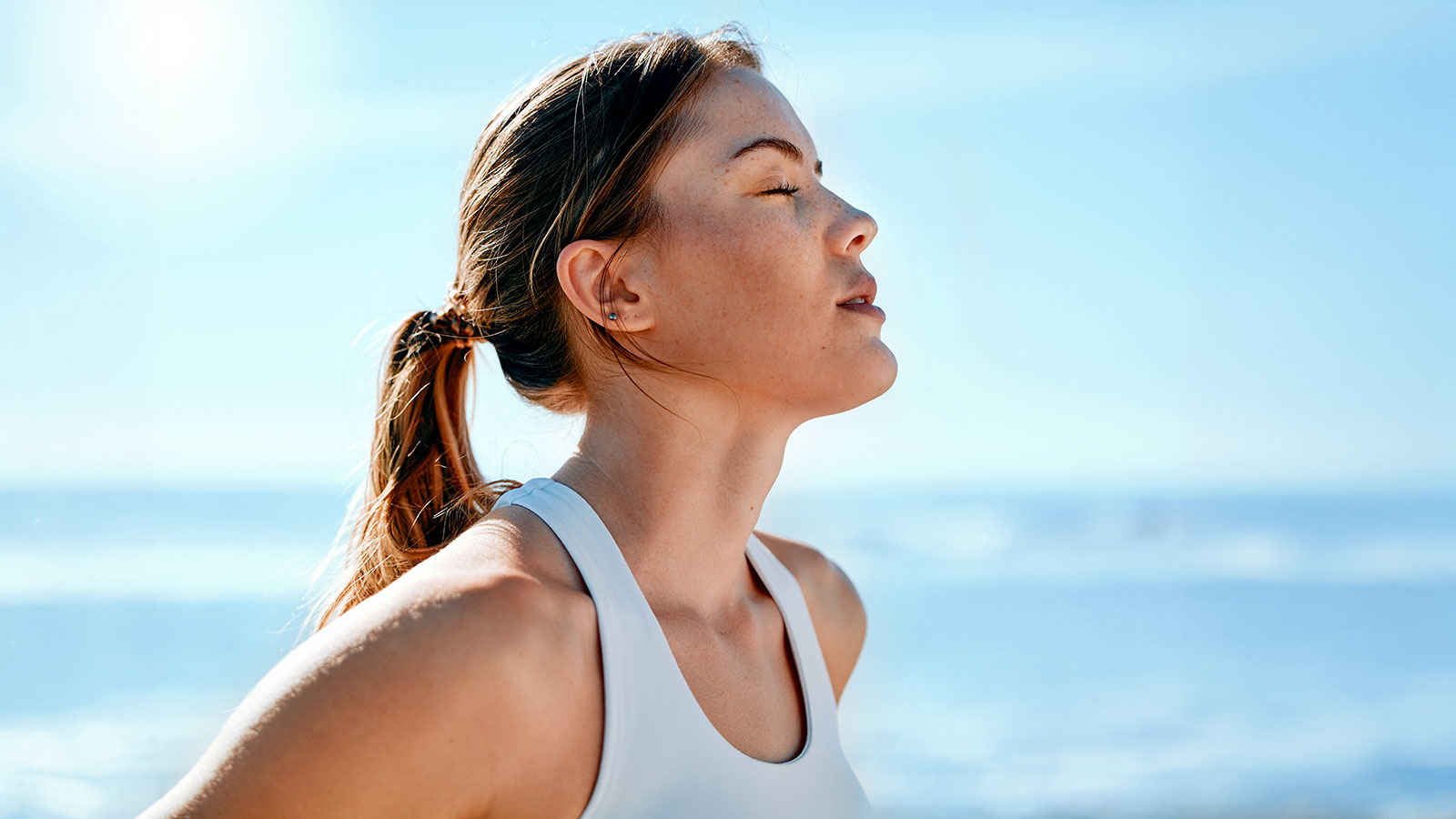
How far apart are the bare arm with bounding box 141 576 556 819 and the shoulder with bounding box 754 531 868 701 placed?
2.96 ft

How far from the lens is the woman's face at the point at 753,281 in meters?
1.77

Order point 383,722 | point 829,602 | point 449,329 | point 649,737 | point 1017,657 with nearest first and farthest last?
point 383,722, point 649,737, point 449,329, point 829,602, point 1017,657

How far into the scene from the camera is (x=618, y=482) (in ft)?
5.90

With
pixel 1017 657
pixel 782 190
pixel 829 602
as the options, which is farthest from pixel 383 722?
pixel 1017 657

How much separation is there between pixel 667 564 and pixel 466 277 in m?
0.60

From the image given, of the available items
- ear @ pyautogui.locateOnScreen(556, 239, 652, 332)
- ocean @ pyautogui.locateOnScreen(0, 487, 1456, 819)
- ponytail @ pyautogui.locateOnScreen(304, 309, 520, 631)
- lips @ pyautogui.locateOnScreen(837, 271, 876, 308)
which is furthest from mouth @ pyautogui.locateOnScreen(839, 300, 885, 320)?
ocean @ pyautogui.locateOnScreen(0, 487, 1456, 819)

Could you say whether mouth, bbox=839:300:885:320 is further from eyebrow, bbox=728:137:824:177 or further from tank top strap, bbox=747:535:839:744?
tank top strap, bbox=747:535:839:744

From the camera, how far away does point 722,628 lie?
1.86 m

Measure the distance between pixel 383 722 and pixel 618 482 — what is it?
58 cm

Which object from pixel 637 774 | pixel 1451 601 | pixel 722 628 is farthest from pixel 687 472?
pixel 1451 601

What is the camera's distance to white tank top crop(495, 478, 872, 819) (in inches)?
58.6

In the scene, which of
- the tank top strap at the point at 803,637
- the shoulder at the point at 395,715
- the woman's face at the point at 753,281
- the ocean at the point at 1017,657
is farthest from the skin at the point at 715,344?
the ocean at the point at 1017,657

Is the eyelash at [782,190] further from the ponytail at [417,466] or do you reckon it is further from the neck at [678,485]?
the ponytail at [417,466]

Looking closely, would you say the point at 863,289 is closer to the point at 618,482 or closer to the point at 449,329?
the point at 618,482
